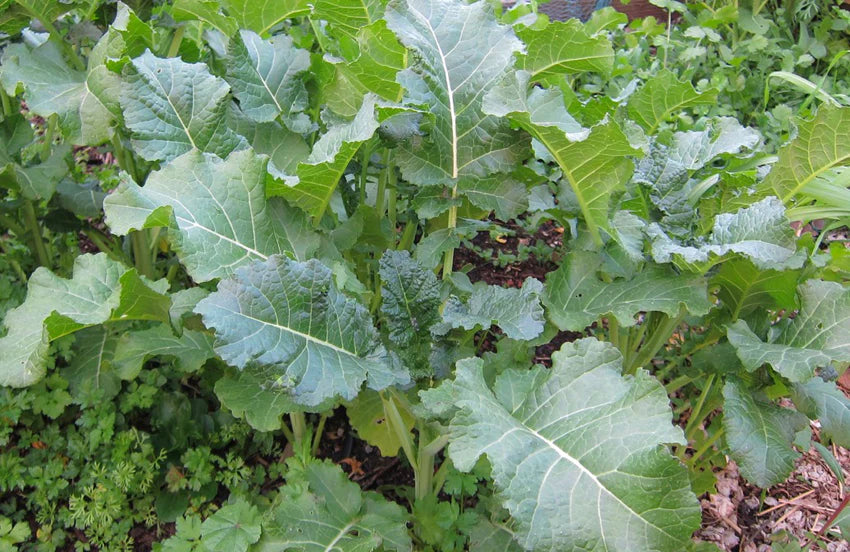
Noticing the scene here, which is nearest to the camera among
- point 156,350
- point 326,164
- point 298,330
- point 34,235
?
point 298,330

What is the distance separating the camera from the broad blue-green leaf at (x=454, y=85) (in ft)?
5.34

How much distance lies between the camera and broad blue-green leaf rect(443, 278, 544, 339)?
1482mm

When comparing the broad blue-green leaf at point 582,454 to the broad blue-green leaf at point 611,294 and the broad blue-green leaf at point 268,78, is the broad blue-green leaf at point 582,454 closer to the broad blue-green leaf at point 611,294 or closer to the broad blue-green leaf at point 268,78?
the broad blue-green leaf at point 611,294

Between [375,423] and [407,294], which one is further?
[375,423]

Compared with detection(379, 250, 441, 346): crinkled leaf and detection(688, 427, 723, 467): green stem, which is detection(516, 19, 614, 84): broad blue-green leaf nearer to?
detection(379, 250, 441, 346): crinkled leaf

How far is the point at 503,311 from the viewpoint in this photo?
1.56m

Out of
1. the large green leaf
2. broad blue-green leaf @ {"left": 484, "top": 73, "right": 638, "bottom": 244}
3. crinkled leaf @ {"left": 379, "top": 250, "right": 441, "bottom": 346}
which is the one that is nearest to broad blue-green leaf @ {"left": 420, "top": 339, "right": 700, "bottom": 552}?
crinkled leaf @ {"left": 379, "top": 250, "right": 441, "bottom": 346}

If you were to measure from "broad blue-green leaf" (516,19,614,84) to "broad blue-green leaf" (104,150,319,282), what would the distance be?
30.1 inches

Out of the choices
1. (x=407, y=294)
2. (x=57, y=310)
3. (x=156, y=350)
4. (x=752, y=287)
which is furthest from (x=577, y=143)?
(x=57, y=310)

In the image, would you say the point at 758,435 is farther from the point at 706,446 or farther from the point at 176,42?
the point at 176,42

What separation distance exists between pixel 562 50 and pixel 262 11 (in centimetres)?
87

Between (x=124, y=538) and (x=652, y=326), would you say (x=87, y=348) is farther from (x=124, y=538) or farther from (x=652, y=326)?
(x=652, y=326)

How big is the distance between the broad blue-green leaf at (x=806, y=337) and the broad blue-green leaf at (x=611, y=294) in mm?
129

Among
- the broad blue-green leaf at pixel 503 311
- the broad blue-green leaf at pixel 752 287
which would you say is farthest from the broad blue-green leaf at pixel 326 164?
the broad blue-green leaf at pixel 752 287
